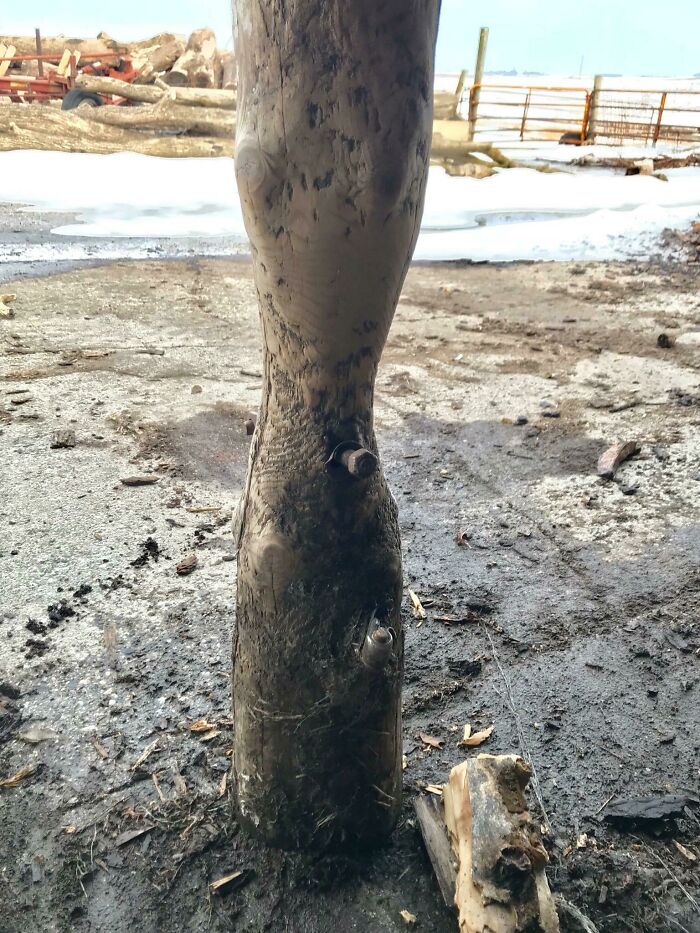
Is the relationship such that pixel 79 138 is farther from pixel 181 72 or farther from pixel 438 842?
pixel 438 842

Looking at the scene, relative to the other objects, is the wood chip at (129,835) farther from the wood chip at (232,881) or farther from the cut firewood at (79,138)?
the cut firewood at (79,138)

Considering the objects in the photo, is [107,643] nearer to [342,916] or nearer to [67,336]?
[342,916]

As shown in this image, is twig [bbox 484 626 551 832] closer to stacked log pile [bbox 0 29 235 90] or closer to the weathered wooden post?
the weathered wooden post

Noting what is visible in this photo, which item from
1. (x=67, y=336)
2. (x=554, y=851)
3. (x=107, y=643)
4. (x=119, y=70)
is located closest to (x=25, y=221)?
(x=67, y=336)

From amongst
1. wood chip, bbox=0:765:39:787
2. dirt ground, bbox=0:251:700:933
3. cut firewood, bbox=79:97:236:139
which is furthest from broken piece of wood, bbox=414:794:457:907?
cut firewood, bbox=79:97:236:139

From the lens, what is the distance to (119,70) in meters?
17.5

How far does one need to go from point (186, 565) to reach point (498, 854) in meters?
1.74

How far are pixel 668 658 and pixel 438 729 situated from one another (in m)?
0.84

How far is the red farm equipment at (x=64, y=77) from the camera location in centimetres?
1494

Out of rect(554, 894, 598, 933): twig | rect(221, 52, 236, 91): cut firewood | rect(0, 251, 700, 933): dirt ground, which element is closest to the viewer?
rect(554, 894, 598, 933): twig

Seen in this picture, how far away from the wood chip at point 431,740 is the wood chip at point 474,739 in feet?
0.19

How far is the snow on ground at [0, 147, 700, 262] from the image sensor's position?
8.12 metres

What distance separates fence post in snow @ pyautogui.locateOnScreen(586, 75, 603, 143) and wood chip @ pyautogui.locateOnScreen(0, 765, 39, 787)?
17.2m

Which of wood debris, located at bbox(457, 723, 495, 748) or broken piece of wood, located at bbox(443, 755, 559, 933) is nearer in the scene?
broken piece of wood, located at bbox(443, 755, 559, 933)
